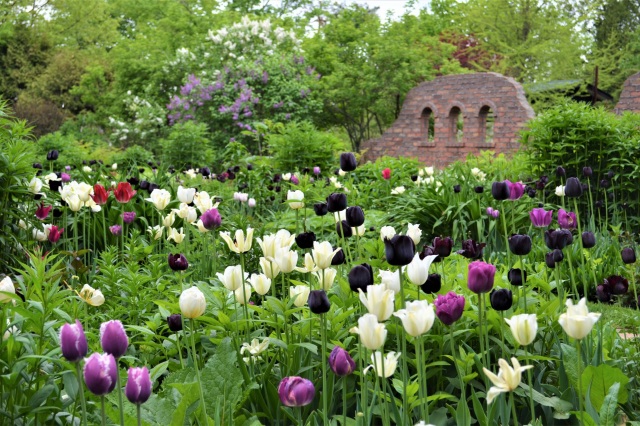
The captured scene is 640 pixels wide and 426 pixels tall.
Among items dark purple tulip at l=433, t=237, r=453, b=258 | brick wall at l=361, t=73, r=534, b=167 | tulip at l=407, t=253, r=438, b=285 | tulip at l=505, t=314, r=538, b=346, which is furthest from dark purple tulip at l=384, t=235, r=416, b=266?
brick wall at l=361, t=73, r=534, b=167

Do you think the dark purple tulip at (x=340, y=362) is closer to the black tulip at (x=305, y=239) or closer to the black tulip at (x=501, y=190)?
the black tulip at (x=305, y=239)

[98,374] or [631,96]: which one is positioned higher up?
[98,374]

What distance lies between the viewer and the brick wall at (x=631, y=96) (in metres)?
14.5

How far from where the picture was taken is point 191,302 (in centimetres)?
172

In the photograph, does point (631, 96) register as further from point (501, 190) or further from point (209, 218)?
point (209, 218)

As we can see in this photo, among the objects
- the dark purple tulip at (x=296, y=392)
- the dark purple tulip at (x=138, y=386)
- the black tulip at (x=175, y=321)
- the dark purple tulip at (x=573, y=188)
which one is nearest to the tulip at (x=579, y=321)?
the dark purple tulip at (x=296, y=392)

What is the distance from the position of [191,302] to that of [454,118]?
57.1ft

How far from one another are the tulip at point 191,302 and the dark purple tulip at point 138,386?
0.39 m

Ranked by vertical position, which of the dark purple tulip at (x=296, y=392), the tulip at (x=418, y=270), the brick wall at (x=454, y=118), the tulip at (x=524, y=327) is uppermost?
the tulip at (x=418, y=270)

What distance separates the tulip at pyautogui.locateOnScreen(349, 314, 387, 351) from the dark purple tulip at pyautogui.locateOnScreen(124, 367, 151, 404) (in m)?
0.41

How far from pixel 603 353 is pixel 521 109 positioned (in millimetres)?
15042

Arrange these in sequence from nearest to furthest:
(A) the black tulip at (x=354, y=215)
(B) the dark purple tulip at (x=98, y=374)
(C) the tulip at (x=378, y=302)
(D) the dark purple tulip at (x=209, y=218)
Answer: (B) the dark purple tulip at (x=98, y=374) < (C) the tulip at (x=378, y=302) < (A) the black tulip at (x=354, y=215) < (D) the dark purple tulip at (x=209, y=218)

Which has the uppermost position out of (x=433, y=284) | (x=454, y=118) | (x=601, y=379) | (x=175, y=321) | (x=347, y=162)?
(x=347, y=162)

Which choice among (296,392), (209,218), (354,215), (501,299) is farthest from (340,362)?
(209,218)
